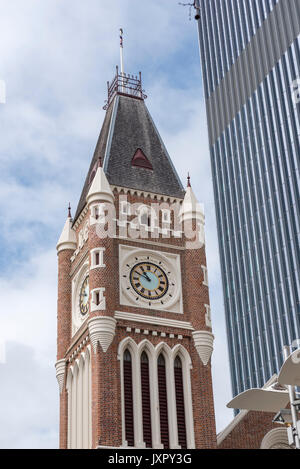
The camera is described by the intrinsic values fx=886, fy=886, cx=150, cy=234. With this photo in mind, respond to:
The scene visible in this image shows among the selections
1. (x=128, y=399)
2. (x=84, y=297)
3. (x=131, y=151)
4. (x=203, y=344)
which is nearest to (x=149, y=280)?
(x=84, y=297)

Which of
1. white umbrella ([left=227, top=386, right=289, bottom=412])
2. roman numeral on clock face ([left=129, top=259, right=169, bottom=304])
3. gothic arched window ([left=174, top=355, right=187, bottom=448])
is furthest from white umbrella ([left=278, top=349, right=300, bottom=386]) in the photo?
roman numeral on clock face ([left=129, top=259, right=169, bottom=304])

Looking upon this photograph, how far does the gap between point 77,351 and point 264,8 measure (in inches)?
2880

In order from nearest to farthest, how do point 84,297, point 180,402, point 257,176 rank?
1. point 180,402
2. point 84,297
3. point 257,176

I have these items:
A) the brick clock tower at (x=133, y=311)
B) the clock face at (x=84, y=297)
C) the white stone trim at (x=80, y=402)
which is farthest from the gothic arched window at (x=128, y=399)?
the clock face at (x=84, y=297)

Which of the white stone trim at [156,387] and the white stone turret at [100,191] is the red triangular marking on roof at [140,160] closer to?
the white stone turret at [100,191]

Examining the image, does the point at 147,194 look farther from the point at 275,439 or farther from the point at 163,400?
the point at 275,439

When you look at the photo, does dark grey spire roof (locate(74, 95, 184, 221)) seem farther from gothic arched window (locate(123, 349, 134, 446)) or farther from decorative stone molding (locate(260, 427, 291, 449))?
decorative stone molding (locate(260, 427, 291, 449))

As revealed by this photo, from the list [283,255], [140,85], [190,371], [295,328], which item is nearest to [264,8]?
[283,255]

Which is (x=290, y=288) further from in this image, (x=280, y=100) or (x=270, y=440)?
(x=270, y=440)

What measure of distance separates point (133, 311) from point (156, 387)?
14.6ft

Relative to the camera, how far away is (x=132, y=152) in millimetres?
56906

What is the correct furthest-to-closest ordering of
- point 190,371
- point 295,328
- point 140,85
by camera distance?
point 295,328 → point 140,85 → point 190,371

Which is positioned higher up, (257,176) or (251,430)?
(257,176)

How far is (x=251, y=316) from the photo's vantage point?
103 metres
